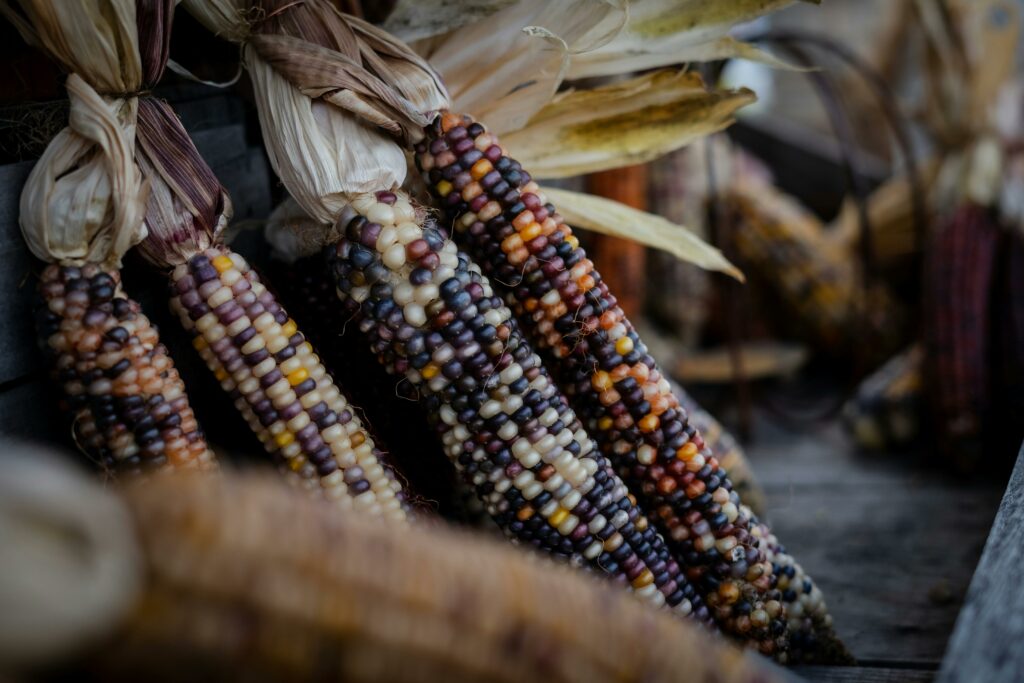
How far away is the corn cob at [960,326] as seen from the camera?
5.78 feet

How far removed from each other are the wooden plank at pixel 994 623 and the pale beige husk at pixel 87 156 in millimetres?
772

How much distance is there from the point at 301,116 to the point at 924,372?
4.90 feet

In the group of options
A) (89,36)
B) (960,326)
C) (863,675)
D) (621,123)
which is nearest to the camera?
(89,36)

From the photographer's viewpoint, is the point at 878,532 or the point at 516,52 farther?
the point at 878,532

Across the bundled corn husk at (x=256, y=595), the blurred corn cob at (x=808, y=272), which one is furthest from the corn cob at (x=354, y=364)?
the blurred corn cob at (x=808, y=272)

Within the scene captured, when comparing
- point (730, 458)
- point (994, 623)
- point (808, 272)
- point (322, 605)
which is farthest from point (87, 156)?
point (808, 272)

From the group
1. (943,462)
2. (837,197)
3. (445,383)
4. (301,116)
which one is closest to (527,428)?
(445,383)

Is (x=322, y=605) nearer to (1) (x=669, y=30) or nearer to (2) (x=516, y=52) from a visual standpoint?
(2) (x=516, y=52)

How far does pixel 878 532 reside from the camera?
1509mm

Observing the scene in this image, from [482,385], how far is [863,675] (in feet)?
1.73

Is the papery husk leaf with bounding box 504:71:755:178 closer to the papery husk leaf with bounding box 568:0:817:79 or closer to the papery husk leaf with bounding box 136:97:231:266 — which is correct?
the papery husk leaf with bounding box 568:0:817:79

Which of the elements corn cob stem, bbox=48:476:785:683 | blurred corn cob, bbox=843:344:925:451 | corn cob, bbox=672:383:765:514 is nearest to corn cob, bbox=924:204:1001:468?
blurred corn cob, bbox=843:344:925:451

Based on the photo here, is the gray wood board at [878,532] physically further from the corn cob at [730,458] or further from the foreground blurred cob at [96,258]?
the foreground blurred cob at [96,258]

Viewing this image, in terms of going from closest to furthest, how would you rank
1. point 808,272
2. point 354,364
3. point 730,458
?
1. point 354,364
2. point 730,458
3. point 808,272
